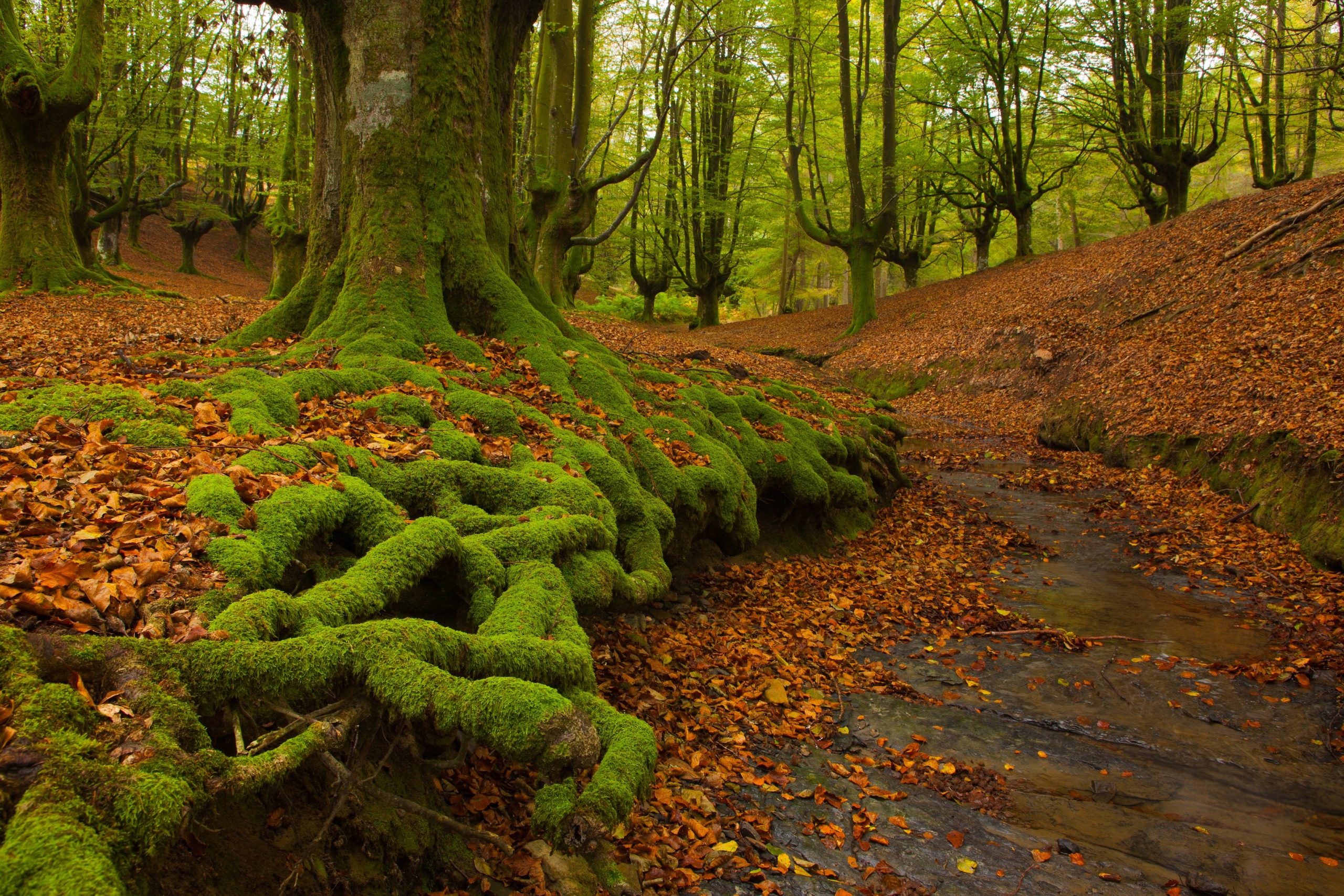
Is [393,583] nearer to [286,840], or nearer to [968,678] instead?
[286,840]

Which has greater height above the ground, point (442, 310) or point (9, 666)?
point (442, 310)

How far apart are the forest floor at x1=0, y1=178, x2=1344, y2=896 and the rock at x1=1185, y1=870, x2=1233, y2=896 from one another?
0.04ft

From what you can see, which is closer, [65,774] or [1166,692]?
[65,774]

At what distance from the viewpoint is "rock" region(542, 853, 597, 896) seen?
277 cm

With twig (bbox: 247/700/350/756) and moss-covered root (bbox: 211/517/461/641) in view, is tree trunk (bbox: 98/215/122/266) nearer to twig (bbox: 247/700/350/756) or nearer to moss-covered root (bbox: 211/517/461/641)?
moss-covered root (bbox: 211/517/461/641)

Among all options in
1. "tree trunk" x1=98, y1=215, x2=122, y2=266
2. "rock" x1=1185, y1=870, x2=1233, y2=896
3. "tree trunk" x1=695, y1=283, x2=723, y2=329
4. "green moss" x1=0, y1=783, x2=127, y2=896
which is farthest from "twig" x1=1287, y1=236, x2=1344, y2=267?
"tree trunk" x1=98, y1=215, x2=122, y2=266

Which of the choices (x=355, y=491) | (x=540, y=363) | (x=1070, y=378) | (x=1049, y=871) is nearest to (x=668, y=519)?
(x=540, y=363)

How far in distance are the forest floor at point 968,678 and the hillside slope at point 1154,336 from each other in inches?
5.3

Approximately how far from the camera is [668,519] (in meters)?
5.68

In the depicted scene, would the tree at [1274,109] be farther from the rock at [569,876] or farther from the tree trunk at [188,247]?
the tree trunk at [188,247]

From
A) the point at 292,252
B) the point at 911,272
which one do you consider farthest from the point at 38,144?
the point at 911,272

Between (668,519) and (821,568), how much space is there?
2459mm

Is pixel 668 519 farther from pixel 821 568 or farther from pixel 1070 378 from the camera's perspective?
pixel 1070 378

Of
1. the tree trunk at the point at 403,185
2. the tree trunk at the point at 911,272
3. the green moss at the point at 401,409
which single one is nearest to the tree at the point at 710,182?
the tree trunk at the point at 911,272
